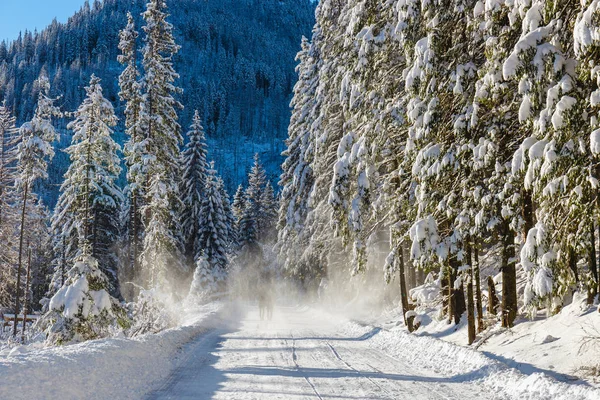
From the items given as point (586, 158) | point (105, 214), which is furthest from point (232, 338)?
point (105, 214)

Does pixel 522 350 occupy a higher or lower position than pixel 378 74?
lower

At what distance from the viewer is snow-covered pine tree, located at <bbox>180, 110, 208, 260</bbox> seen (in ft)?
147

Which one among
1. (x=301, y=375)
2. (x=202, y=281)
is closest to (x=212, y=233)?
(x=202, y=281)

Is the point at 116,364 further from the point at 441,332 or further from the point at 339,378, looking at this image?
the point at 441,332

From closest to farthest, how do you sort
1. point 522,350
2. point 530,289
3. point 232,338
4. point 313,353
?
1. point 530,289
2. point 522,350
3. point 313,353
4. point 232,338

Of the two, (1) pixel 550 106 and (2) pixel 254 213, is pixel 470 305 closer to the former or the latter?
(1) pixel 550 106

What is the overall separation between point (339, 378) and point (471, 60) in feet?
22.9

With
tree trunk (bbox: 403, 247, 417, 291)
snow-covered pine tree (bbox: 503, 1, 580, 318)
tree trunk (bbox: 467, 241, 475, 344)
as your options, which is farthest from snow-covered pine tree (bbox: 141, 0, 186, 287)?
snow-covered pine tree (bbox: 503, 1, 580, 318)

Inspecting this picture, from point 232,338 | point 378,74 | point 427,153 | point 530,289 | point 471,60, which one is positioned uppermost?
point 378,74

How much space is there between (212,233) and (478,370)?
37921 millimetres

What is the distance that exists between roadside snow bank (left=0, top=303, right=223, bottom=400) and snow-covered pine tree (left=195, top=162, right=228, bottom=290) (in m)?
32.8

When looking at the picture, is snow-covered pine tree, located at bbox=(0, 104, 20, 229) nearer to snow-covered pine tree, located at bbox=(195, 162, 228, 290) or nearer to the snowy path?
snow-covered pine tree, located at bbox=(195, 162, 228, 290)

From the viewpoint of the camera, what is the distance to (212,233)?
45250 millimetres

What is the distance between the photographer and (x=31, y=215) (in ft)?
→ 125
